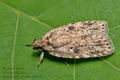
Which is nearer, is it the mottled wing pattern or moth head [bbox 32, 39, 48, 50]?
the mottled wing pattern

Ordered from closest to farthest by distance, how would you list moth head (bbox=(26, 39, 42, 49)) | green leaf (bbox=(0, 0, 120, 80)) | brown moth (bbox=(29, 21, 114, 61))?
green leaf (bbox=(0, 0, 120, 80))
brown moth (bbox=(29, 21, 114, 61))
moth head (bbox=(26, 39, 42, 49))

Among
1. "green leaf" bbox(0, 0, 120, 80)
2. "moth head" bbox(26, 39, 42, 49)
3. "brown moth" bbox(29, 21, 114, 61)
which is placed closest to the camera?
"green leaf" bbox(0, 0, 120, 80)

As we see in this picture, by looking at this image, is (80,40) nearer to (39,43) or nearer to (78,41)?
(78,41)

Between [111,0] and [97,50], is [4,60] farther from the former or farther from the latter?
[111,0]

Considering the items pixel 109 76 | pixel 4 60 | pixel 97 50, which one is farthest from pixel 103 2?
pixel 4 60

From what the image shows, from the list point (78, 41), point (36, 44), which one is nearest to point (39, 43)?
point (36, 44)

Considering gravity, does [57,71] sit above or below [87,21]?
below

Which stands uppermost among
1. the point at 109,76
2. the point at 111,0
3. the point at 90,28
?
the point at 111,0
